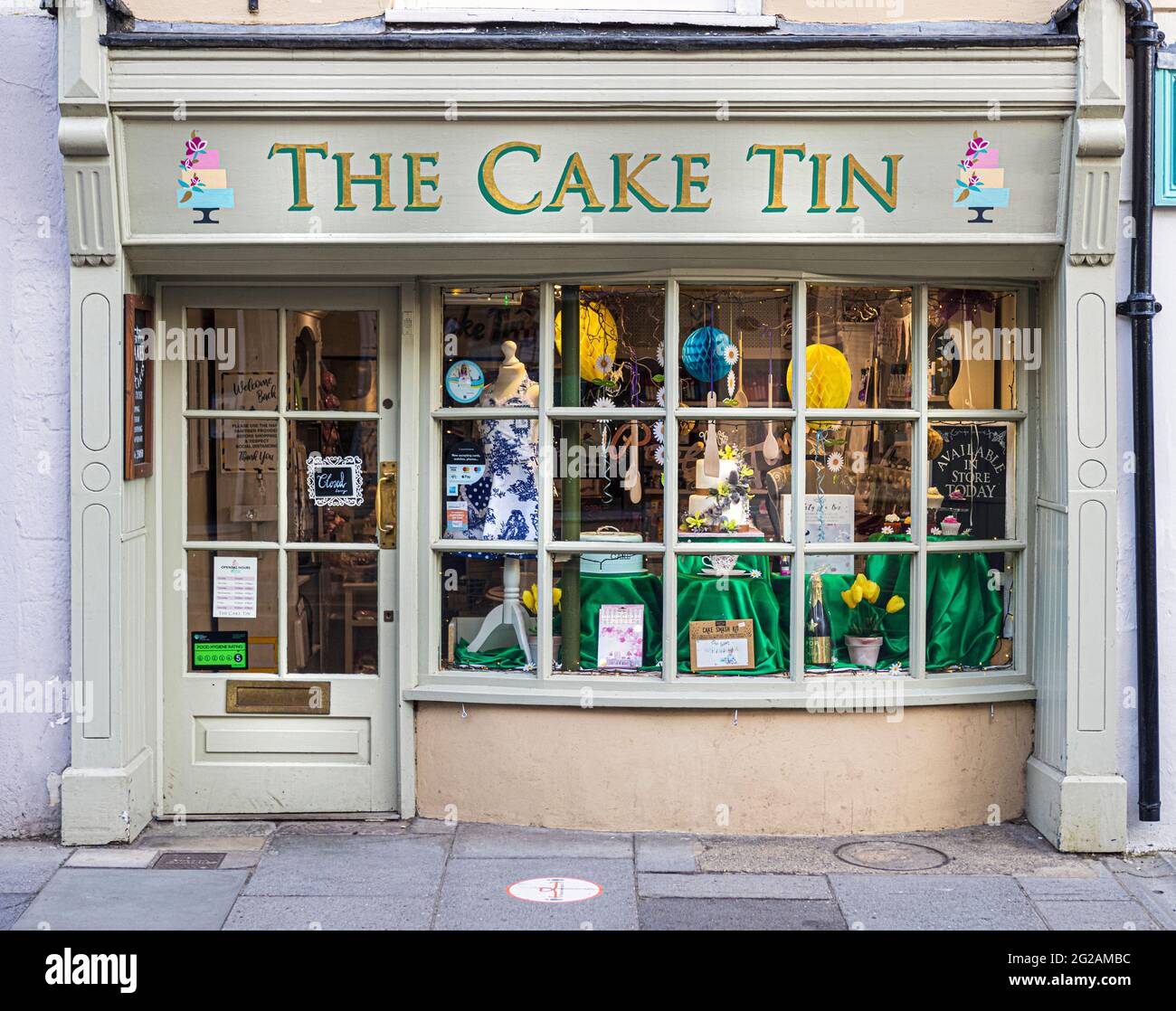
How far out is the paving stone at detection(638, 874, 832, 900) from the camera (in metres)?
6.29

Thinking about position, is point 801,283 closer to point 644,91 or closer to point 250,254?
point 644,91

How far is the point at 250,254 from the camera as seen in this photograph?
267 inches

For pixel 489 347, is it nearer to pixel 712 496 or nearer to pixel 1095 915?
pixel 712 496

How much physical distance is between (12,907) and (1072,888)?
14.7 feet

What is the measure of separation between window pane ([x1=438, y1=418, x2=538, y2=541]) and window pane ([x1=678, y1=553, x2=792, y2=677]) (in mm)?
849

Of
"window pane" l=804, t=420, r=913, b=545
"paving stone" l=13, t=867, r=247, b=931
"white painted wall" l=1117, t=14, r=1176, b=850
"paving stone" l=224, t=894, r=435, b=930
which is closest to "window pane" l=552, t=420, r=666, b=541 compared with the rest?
"window pane" l=804, t=420, r=913, b=545

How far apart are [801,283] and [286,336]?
252 cm

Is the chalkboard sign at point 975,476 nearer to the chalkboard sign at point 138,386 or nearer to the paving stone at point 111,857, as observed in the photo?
the chalkboard sign at point 138,386

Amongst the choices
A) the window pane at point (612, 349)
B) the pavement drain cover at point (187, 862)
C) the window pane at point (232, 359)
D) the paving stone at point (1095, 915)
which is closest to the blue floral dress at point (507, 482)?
the window pane at point (612, 349)

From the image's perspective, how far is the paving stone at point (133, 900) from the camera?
5941 millimetres

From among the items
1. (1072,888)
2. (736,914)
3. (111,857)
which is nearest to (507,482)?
(736,914)

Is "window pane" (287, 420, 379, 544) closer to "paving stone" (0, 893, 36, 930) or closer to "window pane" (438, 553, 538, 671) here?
"window pane" (438, 553, 538, 671)

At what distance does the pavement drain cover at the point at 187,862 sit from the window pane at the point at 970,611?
11.5 feet
